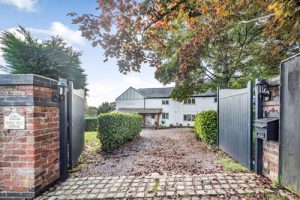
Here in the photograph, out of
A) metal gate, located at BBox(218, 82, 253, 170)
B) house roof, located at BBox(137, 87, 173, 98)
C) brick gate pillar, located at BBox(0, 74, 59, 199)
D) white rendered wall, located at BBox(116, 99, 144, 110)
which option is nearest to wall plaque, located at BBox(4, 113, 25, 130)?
brick gate pillar, located at BBox(0, 74, 59, 199)

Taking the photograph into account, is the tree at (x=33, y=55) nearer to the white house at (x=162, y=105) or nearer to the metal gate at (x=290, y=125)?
the metal gate at (x=290, y=125)

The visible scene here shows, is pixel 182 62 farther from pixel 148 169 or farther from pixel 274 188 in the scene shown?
pixel 274 188

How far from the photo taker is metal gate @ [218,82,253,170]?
513cm

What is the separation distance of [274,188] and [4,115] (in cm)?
504

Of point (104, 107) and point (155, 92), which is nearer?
point (104, 107)

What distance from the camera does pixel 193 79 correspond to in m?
15.0

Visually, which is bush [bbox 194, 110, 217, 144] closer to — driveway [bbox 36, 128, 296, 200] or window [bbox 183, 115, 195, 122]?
driveway [bbox 36, 128, 296, 200]

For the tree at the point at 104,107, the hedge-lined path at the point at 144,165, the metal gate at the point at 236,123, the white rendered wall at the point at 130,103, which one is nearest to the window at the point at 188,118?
the white rendered wall at the point at 130,103

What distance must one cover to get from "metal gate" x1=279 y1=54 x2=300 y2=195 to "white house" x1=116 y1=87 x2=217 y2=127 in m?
26.3

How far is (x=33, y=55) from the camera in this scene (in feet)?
34.0

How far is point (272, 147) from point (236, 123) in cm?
197

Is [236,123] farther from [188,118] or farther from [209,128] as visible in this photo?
[188,118]

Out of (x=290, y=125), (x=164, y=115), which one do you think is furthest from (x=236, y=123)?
(x=164, y=115)

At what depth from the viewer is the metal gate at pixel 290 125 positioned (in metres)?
3.38
